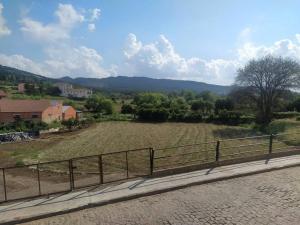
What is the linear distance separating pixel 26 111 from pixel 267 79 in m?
38.1

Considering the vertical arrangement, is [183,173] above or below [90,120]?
above

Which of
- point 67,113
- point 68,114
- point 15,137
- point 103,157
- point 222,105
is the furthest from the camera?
point 222,105

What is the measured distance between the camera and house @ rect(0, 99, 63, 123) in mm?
47812

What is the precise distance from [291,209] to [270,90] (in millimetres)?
41285

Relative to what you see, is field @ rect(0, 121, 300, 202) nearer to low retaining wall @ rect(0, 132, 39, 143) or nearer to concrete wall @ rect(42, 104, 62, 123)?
low retaining wall @ rect(0, 132, 39, 143)

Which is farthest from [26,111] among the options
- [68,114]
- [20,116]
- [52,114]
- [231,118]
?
[231,118]

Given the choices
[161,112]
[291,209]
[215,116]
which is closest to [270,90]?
[215,116]

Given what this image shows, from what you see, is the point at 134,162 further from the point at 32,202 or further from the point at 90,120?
the point at 90,120

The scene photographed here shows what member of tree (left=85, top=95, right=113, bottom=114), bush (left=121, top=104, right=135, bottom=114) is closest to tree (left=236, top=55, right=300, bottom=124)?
bush (left=121, top=104, right=135, bottom=114)

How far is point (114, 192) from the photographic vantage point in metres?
8.51

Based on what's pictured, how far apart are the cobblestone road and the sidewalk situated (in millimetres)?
217

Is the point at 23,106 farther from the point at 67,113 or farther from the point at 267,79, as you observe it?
the point at 267,79

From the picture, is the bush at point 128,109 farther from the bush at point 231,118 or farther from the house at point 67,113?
the bush at point 231,118

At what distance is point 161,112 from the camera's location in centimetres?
6062
